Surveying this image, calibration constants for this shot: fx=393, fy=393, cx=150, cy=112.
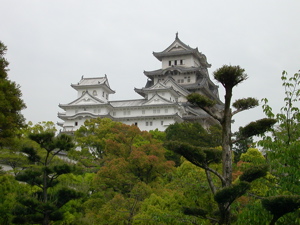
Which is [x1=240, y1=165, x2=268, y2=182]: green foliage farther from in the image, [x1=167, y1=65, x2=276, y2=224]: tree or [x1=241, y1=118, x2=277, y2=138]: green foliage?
[x1=241, y1=118, x2=277, y2=138]: green foliage

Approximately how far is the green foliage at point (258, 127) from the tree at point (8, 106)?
31.4 ft

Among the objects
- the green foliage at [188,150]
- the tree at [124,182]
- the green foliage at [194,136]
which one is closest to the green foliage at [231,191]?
the green foliage at [188,150]

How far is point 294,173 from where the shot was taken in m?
9.26

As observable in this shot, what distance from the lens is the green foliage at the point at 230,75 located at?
8039 mm

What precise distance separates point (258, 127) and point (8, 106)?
33.4 ft

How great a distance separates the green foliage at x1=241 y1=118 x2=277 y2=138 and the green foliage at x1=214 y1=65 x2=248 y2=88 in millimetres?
1050

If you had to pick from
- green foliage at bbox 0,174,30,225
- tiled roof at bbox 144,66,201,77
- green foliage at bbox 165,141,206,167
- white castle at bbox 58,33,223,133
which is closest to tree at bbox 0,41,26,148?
green foliage at bbox 0,174,30,225

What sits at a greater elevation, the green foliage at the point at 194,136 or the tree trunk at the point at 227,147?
the green foliage at the point at 194,136

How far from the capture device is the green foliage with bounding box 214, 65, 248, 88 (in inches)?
316

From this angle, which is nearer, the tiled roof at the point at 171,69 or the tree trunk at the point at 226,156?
the tree trunk at the point at 226,156

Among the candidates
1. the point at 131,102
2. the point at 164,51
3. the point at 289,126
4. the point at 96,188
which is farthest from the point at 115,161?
the point at 164,51

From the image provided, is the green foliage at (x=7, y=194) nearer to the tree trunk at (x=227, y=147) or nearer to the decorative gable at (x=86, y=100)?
the tree trunk at (x=227, y=147)

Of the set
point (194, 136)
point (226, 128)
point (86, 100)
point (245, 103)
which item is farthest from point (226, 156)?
point (86, 100)

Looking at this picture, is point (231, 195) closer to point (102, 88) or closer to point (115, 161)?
point (115, 161)
